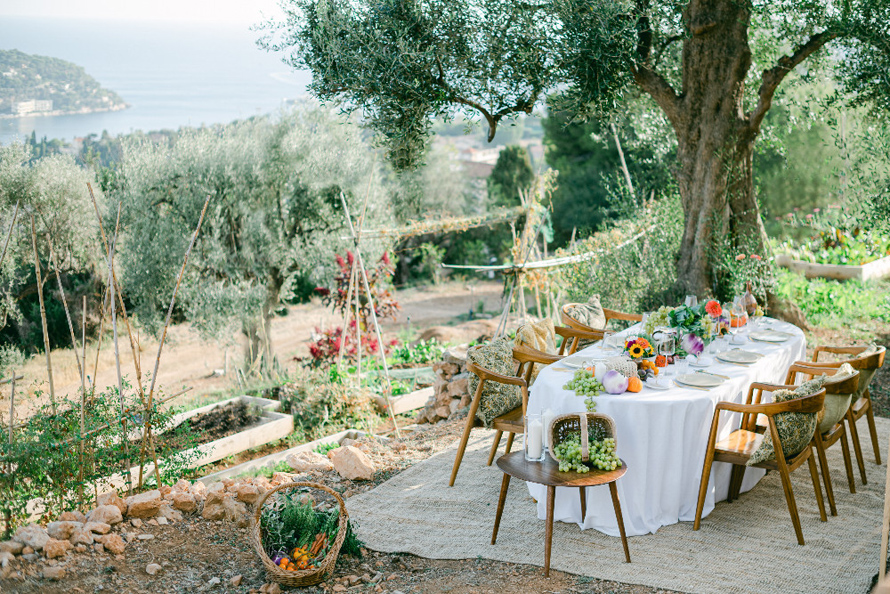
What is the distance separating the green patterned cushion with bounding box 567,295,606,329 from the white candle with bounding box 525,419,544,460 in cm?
205

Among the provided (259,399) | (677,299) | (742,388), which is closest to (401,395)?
(259,399)

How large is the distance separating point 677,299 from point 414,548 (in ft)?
14.1

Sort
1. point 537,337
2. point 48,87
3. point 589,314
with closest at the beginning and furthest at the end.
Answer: point 537,337 → point 589,314 → point 48,87

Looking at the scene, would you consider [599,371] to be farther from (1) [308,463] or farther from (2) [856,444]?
(1) [308,463]

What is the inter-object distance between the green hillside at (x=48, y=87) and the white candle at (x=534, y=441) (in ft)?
27.9

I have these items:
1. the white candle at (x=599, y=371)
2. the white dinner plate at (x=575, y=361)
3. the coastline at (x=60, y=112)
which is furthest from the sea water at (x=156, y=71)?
the white candle at (x=599, y=371)

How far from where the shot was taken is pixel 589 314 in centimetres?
571

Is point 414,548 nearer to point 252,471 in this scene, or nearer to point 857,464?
point 252,471

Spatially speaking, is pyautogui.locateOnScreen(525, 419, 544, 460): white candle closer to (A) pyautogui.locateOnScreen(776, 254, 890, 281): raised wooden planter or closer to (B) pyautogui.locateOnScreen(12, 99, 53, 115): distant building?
(A) pyautogui.locateOnScreen(776, 254, 890, 281): raised wooden planter

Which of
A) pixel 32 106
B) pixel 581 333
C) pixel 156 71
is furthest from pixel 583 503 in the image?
pixel 156 71

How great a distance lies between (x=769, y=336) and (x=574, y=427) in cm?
218

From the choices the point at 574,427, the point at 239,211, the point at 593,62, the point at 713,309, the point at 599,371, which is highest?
the point at 593,62

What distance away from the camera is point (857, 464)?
486 centimetres

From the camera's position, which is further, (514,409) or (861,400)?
(861,400)
